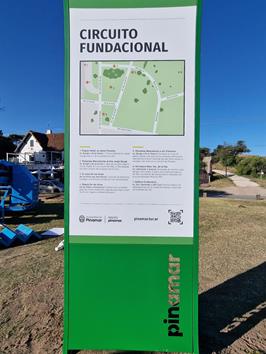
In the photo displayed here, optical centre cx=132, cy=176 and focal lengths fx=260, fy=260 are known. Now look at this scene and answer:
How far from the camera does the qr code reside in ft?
7.47

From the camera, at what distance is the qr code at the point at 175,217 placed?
7.47ft

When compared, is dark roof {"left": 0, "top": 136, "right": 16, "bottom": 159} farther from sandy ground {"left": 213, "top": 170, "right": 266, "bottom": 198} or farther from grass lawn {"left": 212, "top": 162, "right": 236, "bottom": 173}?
grass lawn {"left": 212, "top": 162, "right": 236, "bottom": 173}

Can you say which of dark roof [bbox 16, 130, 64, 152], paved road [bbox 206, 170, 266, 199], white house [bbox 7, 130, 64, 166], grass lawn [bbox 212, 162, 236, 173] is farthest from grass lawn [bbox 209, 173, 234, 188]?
dark roof [bbox 16, 130, 64, 152]

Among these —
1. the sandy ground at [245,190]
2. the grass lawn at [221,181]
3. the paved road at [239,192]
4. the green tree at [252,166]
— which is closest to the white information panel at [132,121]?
the paved road at [239,192]

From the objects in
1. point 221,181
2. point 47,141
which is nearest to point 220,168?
point 221,181

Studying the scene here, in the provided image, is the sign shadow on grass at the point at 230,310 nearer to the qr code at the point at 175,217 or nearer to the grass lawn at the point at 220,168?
the qr code at the point at 175,217

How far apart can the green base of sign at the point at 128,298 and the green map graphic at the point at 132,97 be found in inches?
41.6

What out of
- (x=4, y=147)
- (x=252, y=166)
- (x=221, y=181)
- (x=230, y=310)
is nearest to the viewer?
(x=230, y=310)

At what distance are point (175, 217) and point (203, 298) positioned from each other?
1856 mm

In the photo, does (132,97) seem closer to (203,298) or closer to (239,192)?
(203,298)

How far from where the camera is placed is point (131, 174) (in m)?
2.27

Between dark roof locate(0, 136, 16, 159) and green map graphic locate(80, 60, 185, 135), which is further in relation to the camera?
dark roof locate(0, 136, 16, 159)

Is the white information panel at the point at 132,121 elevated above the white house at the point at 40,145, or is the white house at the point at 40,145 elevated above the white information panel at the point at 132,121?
the white house at the point at 40,145

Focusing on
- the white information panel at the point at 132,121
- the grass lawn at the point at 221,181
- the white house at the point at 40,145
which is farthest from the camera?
the white house at the point at 40,145
